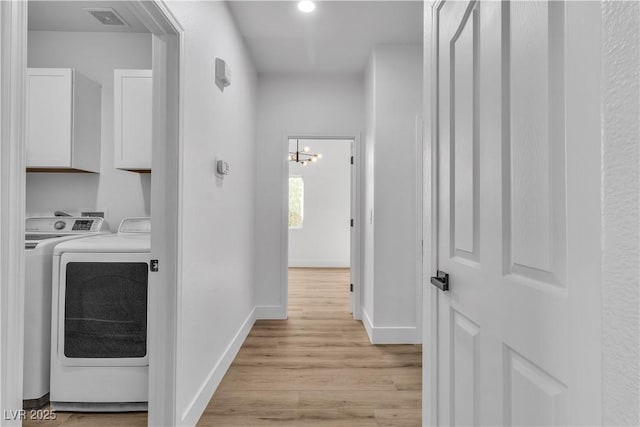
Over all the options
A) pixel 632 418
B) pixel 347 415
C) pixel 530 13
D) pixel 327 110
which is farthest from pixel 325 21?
pixel 632 418

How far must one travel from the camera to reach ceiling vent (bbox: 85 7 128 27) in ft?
8.14

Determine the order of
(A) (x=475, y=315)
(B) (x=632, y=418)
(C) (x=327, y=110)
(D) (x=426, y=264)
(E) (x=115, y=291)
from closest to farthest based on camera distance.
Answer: (B) (x=632, y=418) < (A) (x=475, y=315) < (D) (x=426, y=264) < (E) (x=115, y=291) < (C) (x=327, y=110)

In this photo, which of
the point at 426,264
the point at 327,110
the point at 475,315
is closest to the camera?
the point at 475,315

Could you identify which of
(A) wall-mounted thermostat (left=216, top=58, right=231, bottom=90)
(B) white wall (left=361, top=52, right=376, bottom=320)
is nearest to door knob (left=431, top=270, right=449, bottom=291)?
(A) wall-mounted thermostat (left=216, top=58, right=231, bottom=90)

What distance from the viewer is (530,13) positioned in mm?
809

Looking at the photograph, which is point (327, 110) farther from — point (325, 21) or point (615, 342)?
point (615, 342)

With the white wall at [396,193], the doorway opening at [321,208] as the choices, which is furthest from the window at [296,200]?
the white wall at [396,193]

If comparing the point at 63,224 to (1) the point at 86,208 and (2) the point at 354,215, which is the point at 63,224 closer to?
(1) the point at 86,208

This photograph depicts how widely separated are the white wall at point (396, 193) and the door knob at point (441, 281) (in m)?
1.95

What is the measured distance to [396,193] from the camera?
331 cm

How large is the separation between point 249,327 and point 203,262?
170 cm

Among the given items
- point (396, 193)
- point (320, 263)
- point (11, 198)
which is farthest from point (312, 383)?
point (320, 263)

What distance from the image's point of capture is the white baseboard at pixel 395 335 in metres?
3.23

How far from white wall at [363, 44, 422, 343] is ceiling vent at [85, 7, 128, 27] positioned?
6.84ft
